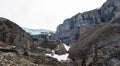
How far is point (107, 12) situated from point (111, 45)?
11692cm

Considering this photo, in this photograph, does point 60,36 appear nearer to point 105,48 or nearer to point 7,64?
point 105,48

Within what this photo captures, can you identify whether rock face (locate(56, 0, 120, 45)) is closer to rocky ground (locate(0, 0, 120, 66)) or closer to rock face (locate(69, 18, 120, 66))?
rocky ground (locate(0, 0, 120, 66))

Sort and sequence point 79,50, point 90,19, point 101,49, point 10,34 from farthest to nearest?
point 90,19
point 10,34
point 79,50
point 101,49

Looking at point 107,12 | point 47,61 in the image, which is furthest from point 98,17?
point 47,61

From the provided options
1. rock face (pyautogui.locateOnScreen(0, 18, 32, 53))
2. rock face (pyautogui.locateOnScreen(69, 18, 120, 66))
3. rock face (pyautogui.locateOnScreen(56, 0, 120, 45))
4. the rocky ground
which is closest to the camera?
the rocky ground

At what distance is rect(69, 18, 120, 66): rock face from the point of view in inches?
1277

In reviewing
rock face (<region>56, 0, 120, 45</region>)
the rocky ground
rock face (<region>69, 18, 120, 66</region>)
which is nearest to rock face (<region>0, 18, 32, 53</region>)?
the rocky ground

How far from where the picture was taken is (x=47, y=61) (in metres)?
28.9

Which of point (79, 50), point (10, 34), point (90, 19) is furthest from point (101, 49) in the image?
point (90, 19)

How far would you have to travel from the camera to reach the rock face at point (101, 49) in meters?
32.4

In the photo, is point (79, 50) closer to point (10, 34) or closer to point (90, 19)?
point (10, 34)

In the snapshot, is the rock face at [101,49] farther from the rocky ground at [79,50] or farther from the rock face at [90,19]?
the rock face at [90,19]

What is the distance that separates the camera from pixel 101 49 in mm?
34438

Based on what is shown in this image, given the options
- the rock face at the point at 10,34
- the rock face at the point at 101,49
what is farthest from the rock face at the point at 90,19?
the rock face at the point at 101,49
